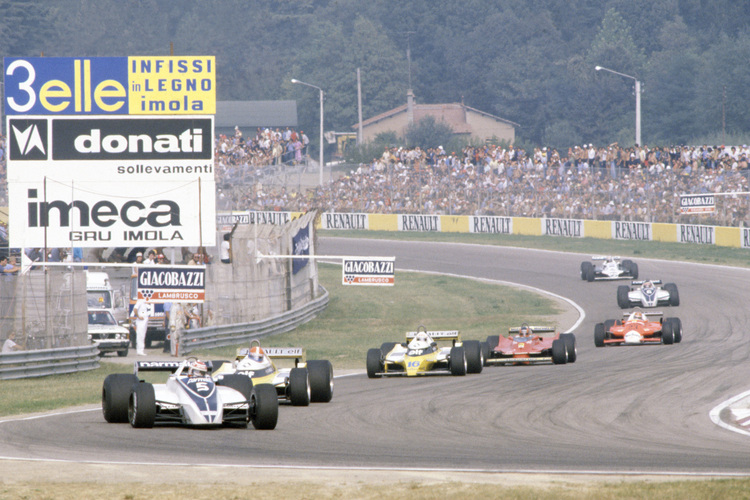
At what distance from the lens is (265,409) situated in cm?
1344

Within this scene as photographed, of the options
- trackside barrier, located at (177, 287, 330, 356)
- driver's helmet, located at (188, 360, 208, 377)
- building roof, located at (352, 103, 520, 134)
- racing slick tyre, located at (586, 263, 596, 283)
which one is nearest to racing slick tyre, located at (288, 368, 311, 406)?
driver's helmet, located at (188, 360, 208, 377)

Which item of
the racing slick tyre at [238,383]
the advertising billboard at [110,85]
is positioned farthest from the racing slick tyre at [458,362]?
the advertising billboard at [110,85]

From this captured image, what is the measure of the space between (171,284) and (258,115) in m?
79.3

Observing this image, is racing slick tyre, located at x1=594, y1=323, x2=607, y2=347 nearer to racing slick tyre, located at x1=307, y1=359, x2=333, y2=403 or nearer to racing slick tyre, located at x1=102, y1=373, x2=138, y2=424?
racing slick tyre, located at x1=307, y1=359, x2=333, y2=403

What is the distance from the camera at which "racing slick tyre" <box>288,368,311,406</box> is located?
15719 mm

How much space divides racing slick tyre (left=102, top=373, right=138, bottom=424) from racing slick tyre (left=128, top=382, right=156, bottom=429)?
0.36 metres

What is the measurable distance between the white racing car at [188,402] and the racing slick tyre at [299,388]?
1646 mm

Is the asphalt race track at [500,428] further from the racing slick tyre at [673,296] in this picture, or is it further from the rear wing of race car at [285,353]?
the racing slick tyre at [673,296]

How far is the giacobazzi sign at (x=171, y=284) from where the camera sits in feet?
71.2

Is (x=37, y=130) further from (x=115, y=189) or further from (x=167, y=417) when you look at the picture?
(x=167, y=417)

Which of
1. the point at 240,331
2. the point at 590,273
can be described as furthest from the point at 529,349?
the point at 590,273

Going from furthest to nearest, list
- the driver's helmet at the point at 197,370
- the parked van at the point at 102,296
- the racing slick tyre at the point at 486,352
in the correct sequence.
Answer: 1. the parked van at the point at 102,296
2. the racing slick tyre at the point at 486,352
3. the driver's helmet at the point at 197,370

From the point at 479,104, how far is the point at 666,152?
202 ft

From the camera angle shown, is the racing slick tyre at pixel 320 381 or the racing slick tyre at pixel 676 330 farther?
the racing slick tyre at pixel 676 330
